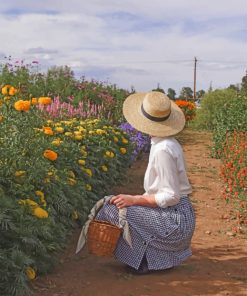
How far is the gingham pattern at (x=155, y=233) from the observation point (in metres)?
4.35

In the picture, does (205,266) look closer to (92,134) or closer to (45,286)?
(45,286)

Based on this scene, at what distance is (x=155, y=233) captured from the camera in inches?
172

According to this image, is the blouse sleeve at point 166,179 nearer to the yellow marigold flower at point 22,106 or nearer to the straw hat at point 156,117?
the straw hat at point 156,117

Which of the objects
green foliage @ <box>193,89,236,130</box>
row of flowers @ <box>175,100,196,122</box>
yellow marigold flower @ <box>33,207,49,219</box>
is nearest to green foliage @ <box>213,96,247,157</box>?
row of flowers @ <box>175,100,196,122</box>

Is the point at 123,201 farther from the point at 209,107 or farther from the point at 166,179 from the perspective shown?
the point at 209,107

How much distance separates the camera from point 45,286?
4.04 metres

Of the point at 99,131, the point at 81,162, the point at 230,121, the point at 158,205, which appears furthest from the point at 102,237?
the point at 230,121

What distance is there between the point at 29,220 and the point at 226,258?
6.76ft

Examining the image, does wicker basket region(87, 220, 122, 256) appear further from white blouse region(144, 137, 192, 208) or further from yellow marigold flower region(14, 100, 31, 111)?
yellow marigold flower region(14, 100, 31, 111)

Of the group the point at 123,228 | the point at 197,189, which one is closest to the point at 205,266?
the point at 123,228

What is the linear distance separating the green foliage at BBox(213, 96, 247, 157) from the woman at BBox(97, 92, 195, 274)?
727 cm

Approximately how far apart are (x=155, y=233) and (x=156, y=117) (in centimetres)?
86

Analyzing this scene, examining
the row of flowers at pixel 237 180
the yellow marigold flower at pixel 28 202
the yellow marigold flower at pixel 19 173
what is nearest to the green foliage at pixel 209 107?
the row of flowers at pixel 237 180

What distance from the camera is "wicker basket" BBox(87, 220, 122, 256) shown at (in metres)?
4.29
